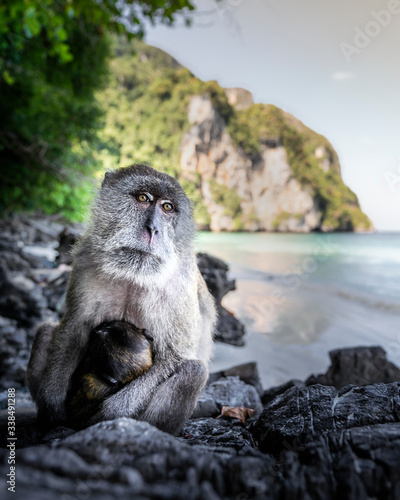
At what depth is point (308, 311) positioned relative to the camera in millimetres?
9367

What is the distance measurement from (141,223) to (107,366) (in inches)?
37.3

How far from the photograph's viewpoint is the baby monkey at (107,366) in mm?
2195

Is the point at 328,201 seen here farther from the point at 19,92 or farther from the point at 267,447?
the point at 267,447

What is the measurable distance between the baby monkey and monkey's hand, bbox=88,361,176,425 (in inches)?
3.0

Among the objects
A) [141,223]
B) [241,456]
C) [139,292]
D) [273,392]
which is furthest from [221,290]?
[241,456]

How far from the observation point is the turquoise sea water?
607 cm

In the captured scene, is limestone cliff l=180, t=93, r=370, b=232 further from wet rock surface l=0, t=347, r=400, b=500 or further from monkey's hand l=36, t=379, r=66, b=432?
wet rock surface l=0, t=347, r=400, b=500

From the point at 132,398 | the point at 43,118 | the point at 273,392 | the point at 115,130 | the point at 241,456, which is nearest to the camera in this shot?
the point at 241,456

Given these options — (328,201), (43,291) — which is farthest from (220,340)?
(328,201)

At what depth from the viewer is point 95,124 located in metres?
15.1

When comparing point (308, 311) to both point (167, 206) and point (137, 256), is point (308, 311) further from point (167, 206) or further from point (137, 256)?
point (137, 256)

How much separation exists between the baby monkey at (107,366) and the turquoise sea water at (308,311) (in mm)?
1025

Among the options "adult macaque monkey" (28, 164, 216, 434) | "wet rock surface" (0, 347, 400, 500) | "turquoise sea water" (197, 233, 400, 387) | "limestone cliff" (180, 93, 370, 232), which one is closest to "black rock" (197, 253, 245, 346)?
"turquoise sea water" (197, 233, 400, 387)

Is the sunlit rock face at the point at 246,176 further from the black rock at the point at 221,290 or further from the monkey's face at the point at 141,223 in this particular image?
the monkey's face at the point at 141,223
